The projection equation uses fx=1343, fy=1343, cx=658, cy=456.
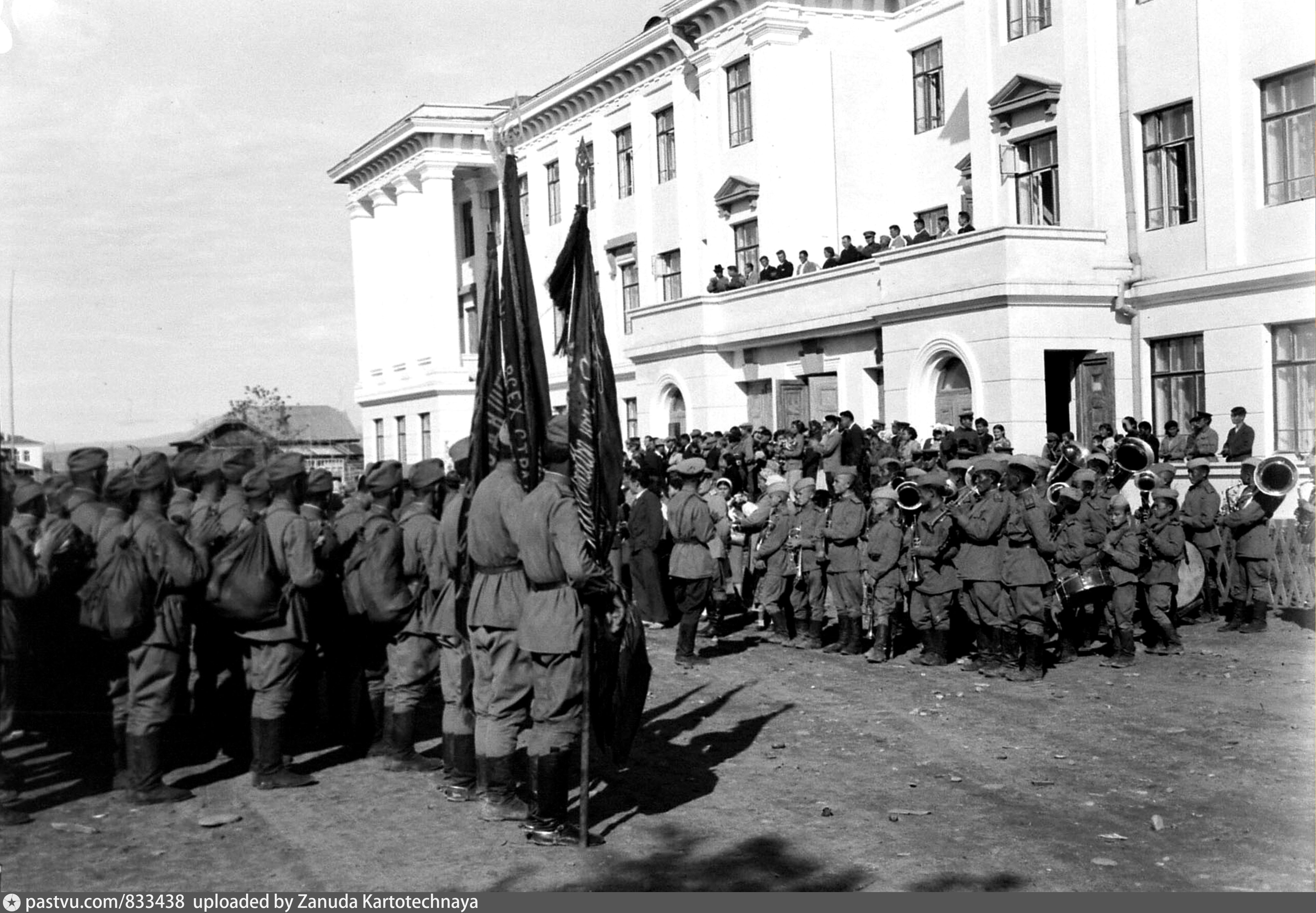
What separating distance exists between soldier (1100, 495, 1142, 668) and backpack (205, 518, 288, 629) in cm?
760

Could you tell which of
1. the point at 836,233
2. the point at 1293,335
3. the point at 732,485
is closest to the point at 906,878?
the point at 732,485

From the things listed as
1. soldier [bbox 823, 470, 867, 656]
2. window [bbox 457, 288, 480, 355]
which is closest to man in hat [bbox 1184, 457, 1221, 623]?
soldier [bbox 823, 470, 867, 656]

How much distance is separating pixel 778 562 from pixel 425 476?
17.8ft

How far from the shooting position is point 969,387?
21922mm

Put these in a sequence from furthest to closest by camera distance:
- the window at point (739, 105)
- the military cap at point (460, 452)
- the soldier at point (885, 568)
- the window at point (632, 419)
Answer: the window at point (632, 419) < the window at point (739, 105) < the soldier at point (885, 568) < the military cap at point (460, 452)

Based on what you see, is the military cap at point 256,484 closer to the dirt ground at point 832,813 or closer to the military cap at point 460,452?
the military cap at point 460,452

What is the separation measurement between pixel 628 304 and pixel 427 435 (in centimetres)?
1252

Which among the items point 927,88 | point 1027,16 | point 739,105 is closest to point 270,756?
point 1027,16

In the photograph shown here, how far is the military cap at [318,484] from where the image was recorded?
9422mm

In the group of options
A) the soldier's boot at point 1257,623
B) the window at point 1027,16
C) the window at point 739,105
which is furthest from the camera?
the window at point 739,105

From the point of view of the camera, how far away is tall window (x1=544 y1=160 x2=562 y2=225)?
41.1 m

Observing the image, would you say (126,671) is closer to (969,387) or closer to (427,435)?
(969,387)

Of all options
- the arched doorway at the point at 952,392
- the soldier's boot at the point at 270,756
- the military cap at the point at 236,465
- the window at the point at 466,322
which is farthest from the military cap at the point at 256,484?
the window at the point at 466,322

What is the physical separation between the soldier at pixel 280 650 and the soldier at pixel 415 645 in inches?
27.1
